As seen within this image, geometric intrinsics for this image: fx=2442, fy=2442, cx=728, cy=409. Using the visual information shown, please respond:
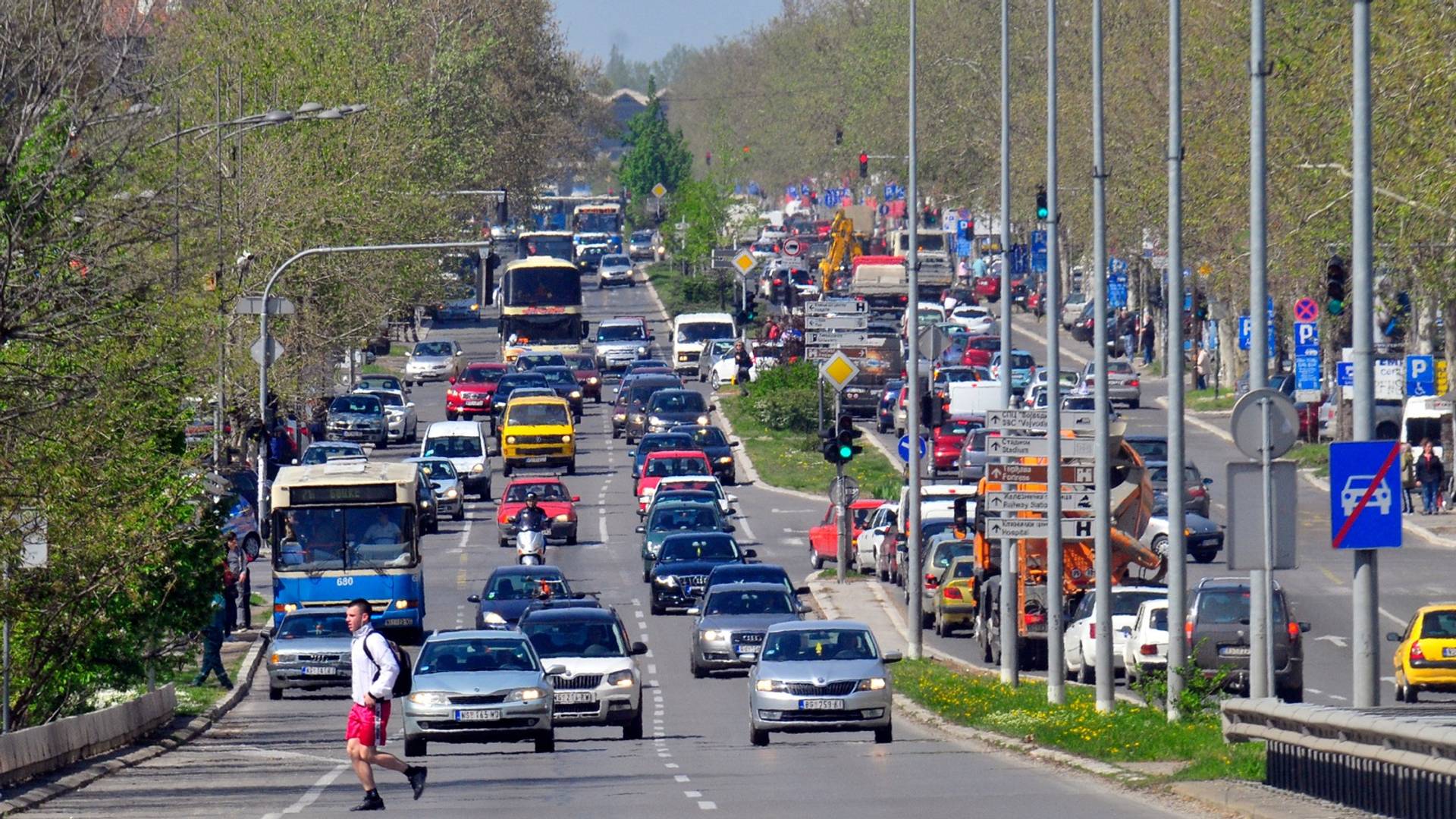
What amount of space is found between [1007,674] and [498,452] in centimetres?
4095

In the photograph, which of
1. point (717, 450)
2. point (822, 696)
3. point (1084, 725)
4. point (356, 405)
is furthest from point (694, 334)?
point (1084, 725)

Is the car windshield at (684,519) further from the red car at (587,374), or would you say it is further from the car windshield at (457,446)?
the red car at (587,374)

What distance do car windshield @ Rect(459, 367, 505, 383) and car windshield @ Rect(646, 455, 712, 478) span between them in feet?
67.6

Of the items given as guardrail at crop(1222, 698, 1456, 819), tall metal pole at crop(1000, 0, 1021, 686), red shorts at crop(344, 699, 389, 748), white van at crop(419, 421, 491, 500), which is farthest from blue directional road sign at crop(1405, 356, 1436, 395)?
red shorts at crop(344, 699, 389, 748)

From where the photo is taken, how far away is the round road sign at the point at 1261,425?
19.1 m

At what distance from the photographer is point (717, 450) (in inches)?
2463

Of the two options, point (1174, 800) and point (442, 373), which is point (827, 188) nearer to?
point (442, 373)

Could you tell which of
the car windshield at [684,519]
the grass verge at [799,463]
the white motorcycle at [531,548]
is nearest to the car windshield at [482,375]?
the grass verge at [799,463]

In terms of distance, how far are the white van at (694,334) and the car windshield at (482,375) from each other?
1198 cm

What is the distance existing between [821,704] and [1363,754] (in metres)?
11.4

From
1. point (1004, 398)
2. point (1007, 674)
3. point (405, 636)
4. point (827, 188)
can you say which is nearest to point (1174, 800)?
point (1007, 674)

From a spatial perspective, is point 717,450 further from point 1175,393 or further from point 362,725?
point 362,725

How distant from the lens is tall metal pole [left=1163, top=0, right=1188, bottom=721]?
24578mm

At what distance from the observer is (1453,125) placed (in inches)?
1394
